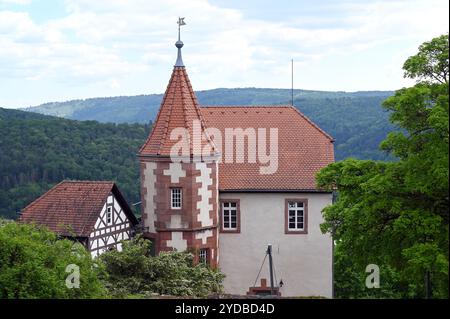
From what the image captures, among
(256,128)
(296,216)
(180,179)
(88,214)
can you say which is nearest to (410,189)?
(180,179)

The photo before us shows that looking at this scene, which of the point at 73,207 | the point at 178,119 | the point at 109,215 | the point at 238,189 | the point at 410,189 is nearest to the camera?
the point at 410,189

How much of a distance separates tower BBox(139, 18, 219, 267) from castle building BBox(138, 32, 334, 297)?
37 millimetres

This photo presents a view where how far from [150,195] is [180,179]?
1383mm

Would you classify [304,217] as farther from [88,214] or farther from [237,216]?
[88,214]

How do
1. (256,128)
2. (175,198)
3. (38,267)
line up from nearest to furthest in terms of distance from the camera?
(38,267) < (175,198) < (256,128)

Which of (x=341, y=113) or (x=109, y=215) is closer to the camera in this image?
(x=109, y=215)

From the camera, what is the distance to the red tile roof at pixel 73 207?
2823 cm

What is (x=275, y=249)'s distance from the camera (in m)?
31.6

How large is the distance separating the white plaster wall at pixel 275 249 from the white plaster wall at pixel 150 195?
305 cm

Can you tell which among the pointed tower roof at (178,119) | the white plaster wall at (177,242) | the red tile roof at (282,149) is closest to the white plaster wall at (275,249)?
the red tile roof at (282,149)

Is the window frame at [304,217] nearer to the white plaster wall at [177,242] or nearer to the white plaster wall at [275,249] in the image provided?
the white plaster wall at [275,249]

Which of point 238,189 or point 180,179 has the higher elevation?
point 180,179

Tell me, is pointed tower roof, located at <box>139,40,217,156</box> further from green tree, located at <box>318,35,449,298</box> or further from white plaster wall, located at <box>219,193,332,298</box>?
green tree, located at <box>318,35,449,298</box>

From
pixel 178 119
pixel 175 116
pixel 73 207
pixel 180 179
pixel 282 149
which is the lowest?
pixel 73 207
